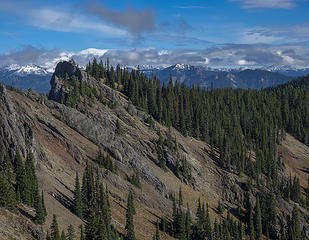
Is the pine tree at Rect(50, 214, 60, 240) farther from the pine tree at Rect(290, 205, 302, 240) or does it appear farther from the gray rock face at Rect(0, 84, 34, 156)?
the pine tree at Rect(290, 205, 302, 240)

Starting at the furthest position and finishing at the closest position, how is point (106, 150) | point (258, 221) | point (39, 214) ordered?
point (258, 221), point (106, 150), point (39, 214)

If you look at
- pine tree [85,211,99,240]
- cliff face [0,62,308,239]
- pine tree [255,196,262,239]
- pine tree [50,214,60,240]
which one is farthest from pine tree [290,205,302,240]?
pine tree [50,214,60,240]

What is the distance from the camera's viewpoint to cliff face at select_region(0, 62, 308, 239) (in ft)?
219

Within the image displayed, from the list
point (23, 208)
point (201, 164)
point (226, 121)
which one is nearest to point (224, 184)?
point (201, 164)

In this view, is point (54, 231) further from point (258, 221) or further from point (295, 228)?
point (295, 228)

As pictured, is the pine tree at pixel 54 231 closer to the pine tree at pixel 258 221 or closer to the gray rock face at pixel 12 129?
the gray rock face at pixel 12 129

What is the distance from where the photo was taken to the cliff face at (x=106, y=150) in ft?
219

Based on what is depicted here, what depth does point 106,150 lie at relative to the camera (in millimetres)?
90125

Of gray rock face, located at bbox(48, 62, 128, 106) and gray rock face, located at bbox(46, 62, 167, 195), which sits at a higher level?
gray rock face, located at bbox(48, 62, 128, 106)

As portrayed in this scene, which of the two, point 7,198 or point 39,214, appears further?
point 39,214

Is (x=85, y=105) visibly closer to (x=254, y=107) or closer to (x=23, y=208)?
(x=23, y=208)

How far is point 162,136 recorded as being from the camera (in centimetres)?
11656

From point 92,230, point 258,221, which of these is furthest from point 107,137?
point 258,221

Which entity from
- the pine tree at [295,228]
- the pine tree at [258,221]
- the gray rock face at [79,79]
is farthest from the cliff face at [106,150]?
the pine tree at [295,228]
